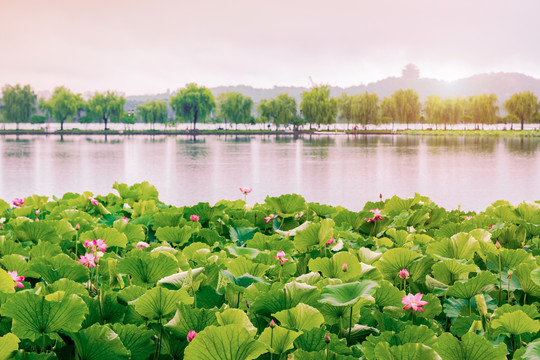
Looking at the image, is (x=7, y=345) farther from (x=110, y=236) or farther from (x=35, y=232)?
(x=35, y=232)

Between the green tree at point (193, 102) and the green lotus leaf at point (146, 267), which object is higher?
the green tree at point (193, 102)

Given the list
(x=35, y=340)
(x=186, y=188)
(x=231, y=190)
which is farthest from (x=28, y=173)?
(x=35, y=340)

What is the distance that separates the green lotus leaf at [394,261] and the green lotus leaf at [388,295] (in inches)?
14.3

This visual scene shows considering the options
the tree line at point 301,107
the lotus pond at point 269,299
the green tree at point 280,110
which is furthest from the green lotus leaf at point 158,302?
the green tree at point 280,110

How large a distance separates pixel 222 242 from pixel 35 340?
4.59 feet

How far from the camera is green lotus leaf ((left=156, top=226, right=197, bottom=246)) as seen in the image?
8.23ft

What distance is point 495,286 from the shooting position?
1.85 m

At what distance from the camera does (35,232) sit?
2.60 m

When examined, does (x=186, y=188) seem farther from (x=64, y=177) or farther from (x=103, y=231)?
(x=103, y=231)

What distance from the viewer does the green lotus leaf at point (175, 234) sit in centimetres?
251

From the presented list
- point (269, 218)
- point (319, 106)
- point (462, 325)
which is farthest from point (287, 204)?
point (319, 106)

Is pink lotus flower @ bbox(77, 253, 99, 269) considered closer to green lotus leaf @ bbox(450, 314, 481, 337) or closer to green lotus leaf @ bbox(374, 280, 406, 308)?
green lotus leaf @ bbox(374, 280, 406, 308)

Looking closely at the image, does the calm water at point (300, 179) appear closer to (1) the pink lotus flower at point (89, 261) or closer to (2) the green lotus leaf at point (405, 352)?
(1) the pink lotus flower at point (89, 261)

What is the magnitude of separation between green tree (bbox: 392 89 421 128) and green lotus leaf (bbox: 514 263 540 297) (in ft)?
304
